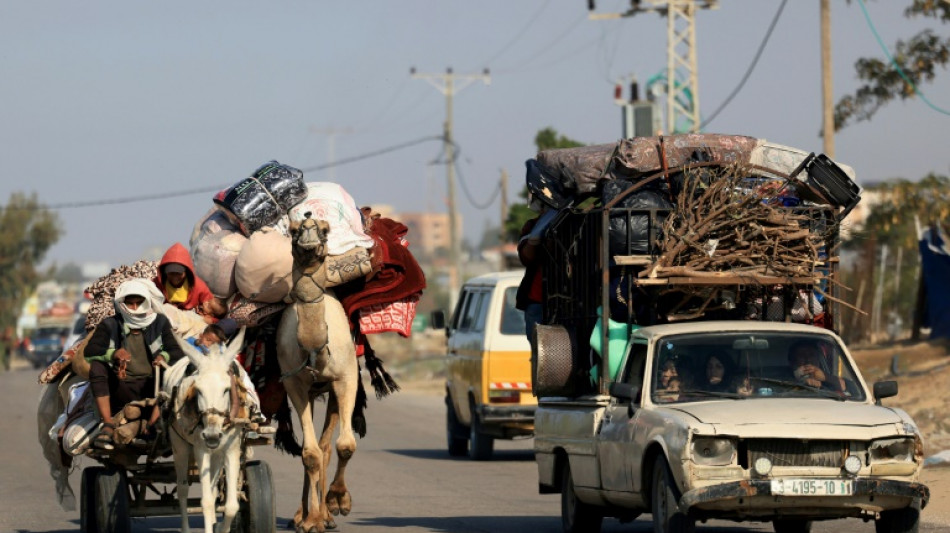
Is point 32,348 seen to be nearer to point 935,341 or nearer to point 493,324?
point 935,341

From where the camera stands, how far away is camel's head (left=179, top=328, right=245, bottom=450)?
10.0 meters

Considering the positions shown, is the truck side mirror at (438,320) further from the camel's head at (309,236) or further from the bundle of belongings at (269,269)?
the camel's head at (309,236)

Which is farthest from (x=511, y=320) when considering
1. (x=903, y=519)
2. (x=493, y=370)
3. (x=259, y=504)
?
(x=903, y=519)

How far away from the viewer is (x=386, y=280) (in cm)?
1434

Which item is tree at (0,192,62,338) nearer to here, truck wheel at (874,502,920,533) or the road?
the road

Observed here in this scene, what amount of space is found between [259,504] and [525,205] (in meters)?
33.2

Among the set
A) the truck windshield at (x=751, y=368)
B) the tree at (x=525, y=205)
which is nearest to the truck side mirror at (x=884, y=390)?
the truck windshield at (x=751, y=368)

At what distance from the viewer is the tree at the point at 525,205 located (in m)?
46.9

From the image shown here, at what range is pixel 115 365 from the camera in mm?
11492

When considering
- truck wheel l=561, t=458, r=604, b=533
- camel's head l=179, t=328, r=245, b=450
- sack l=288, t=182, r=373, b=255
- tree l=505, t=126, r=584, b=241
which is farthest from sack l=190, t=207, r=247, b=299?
tree l=505, t=126, r=584, b=241

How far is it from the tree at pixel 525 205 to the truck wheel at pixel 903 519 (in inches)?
1314

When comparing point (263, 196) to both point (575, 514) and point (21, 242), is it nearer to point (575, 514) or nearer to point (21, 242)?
point (575, 514)

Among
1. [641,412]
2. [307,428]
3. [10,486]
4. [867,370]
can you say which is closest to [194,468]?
[307,428]

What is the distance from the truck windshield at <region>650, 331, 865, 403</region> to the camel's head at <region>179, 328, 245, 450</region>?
2963 millimetres
